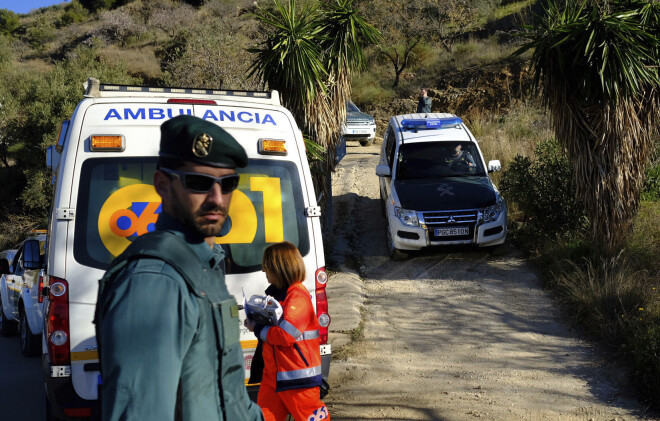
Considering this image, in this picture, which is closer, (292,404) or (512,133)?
(292,404)

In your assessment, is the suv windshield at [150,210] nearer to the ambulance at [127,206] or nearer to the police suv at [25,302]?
the ambulance at [127,206]

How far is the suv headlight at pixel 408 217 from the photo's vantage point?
37.7 feet

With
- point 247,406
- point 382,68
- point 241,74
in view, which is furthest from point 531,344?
point 382,68

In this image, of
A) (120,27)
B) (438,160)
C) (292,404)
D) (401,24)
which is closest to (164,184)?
(292,404)

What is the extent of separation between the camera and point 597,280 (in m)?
8.73

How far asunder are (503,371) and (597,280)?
2.17 meters

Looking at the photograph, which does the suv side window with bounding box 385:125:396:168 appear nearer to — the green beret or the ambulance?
the ambulance

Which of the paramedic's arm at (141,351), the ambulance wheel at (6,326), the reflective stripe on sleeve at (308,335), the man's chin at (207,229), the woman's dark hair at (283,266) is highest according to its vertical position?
the man's chin at (207,229)

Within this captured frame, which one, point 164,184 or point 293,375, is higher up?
point 164,184

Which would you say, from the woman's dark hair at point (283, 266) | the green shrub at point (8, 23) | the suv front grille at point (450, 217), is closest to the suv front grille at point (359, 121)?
the suv front grille at point (450, 217)

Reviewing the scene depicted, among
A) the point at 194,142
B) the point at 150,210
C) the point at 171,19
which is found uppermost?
the point at 171,19

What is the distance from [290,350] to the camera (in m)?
4.33

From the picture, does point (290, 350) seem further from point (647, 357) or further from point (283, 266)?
point (647, 357)

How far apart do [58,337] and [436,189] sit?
8.36 m
